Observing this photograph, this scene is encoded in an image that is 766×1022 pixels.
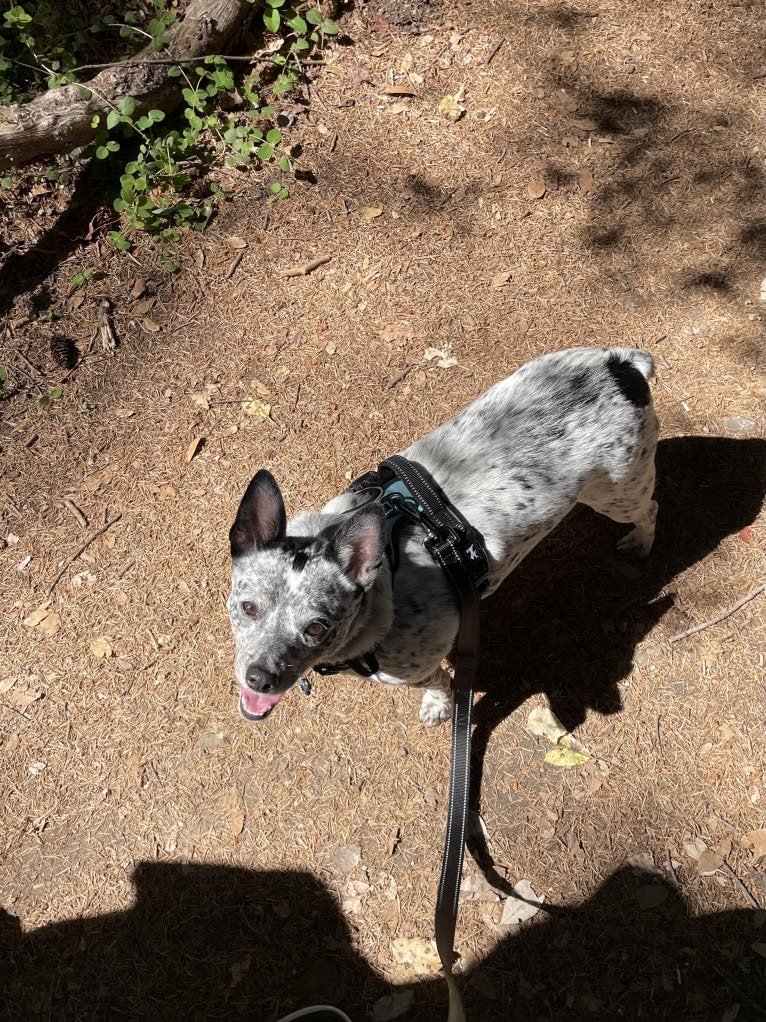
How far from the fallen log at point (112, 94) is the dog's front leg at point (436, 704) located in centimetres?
513

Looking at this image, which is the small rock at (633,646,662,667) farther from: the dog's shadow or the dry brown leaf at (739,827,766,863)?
the dry brown leaf at (739,827,766,863)

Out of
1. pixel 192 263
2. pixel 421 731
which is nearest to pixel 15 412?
pixel 192 263

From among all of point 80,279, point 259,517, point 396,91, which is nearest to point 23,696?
point 259,517

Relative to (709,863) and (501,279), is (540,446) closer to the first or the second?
(709,863)

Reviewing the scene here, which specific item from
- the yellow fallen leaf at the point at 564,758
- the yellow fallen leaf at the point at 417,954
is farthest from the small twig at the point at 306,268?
the yellow fallen leaf at the point at 417,954

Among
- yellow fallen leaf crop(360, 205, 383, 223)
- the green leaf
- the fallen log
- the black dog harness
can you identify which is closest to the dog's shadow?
the black dog harness

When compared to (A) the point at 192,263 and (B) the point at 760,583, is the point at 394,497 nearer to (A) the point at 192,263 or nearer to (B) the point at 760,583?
(B) the point at 760,583

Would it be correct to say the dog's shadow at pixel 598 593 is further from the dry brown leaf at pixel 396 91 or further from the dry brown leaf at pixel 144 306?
Answer: the dry brown leaf at pixel 396 91

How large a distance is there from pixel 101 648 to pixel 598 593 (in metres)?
3.25

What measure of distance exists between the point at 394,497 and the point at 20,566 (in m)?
3.01

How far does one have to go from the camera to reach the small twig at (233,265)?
18.6ft

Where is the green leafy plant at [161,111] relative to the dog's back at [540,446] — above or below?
above

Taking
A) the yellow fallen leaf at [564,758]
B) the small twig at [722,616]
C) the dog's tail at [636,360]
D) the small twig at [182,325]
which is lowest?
the yellow fallen leaf at [564,758]

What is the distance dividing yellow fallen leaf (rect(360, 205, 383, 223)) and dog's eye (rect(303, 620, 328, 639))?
163 inches
